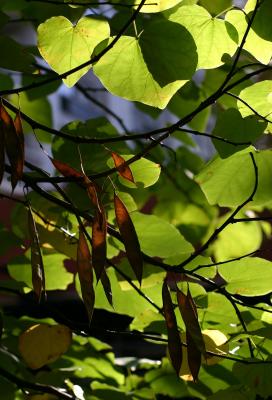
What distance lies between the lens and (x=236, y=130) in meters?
0.74

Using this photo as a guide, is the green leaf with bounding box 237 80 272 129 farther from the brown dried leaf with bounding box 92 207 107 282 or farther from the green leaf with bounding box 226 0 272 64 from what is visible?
the brown dried leaf with bounding box 92 207 107 282

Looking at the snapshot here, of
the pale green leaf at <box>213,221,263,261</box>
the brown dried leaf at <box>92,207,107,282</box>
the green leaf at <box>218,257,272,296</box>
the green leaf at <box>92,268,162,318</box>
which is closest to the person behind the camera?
the brown dried leaf at <box>92,207,107,282</box>

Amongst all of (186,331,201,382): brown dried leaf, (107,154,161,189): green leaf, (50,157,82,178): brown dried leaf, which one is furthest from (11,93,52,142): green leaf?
(186,331,201,382): brown dried leaf

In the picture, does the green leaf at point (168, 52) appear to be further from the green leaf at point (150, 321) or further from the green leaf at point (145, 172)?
the green leaf at point (150, 321)

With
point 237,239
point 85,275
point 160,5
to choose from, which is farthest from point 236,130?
point 237,239

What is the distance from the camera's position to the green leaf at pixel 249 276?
786 millimetres

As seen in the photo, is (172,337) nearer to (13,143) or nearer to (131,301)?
(13,143)

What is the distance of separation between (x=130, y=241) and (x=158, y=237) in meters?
0.25

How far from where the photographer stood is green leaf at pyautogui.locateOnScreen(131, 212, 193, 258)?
0.81m

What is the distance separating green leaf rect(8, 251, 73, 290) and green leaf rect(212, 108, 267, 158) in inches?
13.7

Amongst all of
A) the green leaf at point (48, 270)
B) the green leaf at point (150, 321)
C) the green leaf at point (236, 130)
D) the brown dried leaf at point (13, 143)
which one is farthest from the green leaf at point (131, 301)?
the brown dried leaf at point (13, 143)

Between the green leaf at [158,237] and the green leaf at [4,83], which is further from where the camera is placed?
the green leaf at [4,83]

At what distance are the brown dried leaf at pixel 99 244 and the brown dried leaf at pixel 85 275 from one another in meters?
0.02

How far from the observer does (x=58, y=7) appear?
114 centimetres
